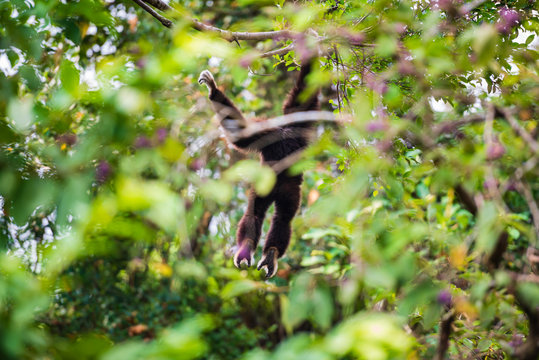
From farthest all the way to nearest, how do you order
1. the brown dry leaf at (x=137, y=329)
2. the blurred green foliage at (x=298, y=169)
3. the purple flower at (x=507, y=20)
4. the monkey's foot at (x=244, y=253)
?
the brown dry leaf at (x=137, y=329) → the monkey's foot at (x=244, y=253) → the purple flower at (x=507, y=20) → the blurred green foliage at (x=298, y=169)

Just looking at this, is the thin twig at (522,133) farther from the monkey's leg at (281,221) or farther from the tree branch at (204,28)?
the monkey's leg at (281,221)

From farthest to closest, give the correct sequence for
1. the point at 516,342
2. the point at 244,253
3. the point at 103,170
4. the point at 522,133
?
1. the point at 244,253
2. the point at 516,342
3. the point at 103,170
4. the point at 522,133

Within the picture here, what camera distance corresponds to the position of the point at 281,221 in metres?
4.15

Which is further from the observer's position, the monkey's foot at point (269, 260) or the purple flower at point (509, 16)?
the monkey's foot at point (269, 260)

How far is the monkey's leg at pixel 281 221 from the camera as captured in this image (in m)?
3.90

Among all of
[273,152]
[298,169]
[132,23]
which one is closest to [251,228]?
[273,152]

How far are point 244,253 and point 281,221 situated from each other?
1.84ft

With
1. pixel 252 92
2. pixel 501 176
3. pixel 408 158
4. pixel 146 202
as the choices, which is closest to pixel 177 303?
pixel 252 92

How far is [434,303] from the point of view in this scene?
52.9 inches

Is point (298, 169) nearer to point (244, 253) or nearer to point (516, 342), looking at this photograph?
point (516, 342)

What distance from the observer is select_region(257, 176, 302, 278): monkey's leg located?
390 centimetres

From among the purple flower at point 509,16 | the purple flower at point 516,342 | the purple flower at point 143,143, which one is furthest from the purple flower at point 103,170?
the purple flower at point 509,16

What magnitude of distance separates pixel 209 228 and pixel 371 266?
5097 mm

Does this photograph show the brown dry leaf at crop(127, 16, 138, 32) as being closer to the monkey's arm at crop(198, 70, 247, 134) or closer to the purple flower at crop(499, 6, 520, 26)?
the monkey's arm at crop(198, 70, 247, 134)
